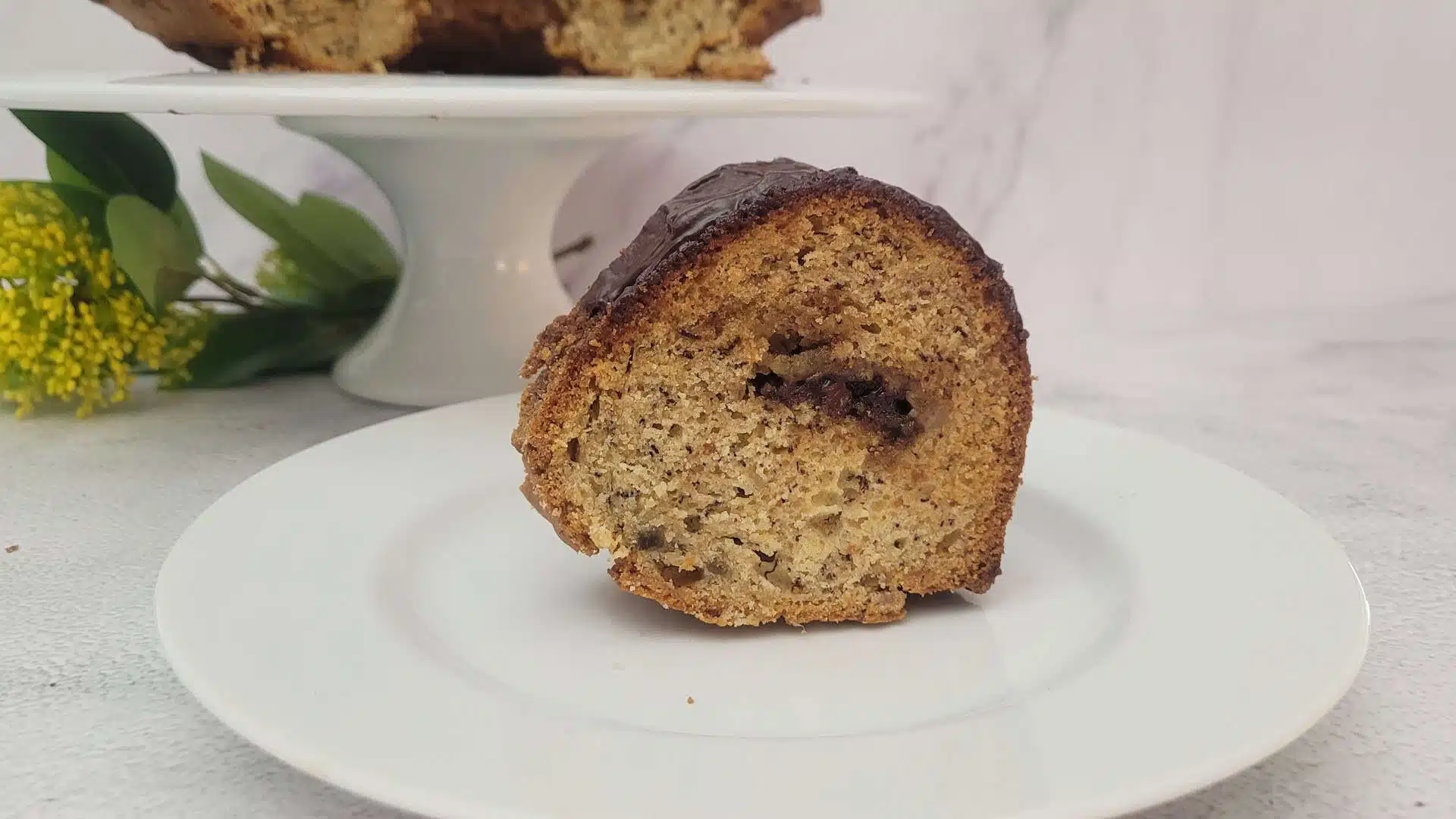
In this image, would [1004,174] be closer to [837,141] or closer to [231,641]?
[837,141]

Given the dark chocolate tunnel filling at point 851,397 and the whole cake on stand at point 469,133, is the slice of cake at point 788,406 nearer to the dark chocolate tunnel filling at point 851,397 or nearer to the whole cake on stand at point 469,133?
the dark chocolate tunnel filling at point 851,397

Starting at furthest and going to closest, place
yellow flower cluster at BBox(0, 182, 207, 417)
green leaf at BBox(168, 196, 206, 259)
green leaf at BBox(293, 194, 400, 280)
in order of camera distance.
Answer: green leaf at BBox(293, 194, 400, 280), green leaf at BBox(168, 196, 206, 259), yellow flower cluster at BBox(0, 182, 207, 417)

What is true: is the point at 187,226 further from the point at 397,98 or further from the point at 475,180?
the point at 397,98

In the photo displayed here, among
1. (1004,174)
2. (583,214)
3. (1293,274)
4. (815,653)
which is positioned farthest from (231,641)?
(1293,274)

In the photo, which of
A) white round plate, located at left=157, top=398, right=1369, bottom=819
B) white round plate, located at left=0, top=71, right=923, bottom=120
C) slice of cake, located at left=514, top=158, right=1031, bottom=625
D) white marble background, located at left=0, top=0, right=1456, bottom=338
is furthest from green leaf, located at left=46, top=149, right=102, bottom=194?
slice of cake, located at left=514, top=158, right=1031, bottom=625

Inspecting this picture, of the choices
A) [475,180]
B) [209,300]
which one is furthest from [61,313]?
[475,180]

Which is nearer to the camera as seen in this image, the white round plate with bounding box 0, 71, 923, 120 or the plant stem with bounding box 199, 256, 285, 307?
the white round plate with bounding box 0, 71, 923, 120

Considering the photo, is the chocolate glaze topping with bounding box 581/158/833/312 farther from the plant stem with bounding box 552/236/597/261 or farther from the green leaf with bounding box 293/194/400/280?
the plant stem with bounding box 552/236/597/261
